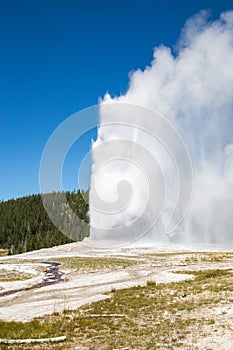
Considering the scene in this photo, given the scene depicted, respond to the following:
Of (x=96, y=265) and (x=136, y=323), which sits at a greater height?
(x=96, y=265)

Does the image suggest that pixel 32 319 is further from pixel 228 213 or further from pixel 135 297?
pixel 228 213

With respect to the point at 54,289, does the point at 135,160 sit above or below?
above

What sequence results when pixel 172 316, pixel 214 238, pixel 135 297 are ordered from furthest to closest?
pixel 214 238
pixel 135 297
pixel 172 316

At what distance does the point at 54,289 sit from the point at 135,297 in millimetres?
10691

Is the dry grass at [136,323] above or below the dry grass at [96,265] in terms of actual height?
below

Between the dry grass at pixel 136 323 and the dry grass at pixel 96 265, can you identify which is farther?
the dry grass at pixel 96 265

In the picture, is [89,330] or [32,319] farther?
[32,319]

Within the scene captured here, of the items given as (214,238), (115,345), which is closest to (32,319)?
(115,345)

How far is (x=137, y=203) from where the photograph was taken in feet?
480

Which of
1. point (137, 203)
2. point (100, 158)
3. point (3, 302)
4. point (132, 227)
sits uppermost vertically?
point (100, 158)

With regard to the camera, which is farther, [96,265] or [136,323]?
[96,265]

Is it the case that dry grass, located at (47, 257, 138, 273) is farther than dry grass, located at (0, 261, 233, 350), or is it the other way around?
dry grass, located at (47, 257, 138, 273)

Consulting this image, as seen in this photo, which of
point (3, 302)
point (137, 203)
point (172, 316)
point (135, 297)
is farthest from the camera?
point (137, 203)

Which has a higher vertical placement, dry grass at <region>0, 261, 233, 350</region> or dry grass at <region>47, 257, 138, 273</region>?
dry grass at <region>47, 257, 138, 273</region>
